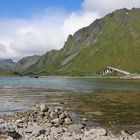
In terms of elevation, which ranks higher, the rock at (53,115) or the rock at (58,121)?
the rock at (53,115)

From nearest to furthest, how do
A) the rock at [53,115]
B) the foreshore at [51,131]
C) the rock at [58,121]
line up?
the foreshore at [51,131] → the rock at [58,121] → the rock at [53,115]

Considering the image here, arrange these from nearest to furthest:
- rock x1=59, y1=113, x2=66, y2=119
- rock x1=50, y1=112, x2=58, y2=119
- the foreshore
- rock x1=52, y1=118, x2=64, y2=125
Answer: the foreshore → rock x1=52, y1=118, x2=64, y2=125 → rock x1=59, y1=113, x2=66, y2=119 → rock x1=50, y1=112, x2=58, y2=119

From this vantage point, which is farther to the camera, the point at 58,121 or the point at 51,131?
the point at 58,121

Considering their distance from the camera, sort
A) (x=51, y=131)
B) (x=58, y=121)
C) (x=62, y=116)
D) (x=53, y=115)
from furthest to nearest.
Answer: (x=53, y=115) → (x=62, y=116) → (x=58, y=121) → (x=51, y=131)

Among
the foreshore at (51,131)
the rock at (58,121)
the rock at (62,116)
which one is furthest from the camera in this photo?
the rock at (62,116)

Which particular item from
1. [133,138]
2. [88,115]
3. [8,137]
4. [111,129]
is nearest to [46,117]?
[88,115]

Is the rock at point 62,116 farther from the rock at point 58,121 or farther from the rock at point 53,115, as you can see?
the rock at point 53,115

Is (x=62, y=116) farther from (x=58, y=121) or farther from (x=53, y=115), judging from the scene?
(x=53, y=115)

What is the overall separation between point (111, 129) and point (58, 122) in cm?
681

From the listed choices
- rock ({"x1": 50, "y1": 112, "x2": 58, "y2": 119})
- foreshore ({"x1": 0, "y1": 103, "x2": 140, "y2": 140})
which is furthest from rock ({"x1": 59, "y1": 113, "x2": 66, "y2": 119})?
rock ({"x1": 50, "y1": 112, "x2": 58, "y2": 119})

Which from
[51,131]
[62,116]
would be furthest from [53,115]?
[51,131]

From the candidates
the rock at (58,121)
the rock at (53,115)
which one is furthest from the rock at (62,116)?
the rock at (53,115)

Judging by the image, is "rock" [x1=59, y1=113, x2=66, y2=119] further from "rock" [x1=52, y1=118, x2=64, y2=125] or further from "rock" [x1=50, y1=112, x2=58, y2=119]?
"rock" [x1=50, y1=112, x2=58, y2=119]

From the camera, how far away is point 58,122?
42.9 m
